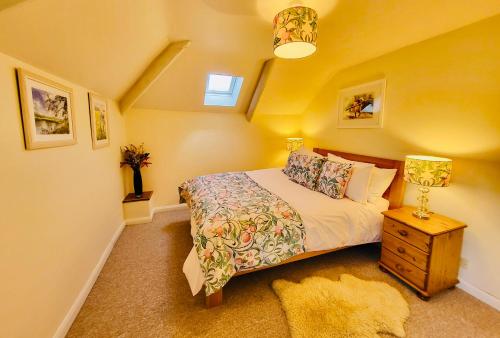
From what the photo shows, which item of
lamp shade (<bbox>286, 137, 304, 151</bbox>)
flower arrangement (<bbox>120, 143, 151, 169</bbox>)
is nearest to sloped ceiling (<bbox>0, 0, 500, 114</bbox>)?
flower arrangement (<bbox>120, 143, 151, 169</bbox>)

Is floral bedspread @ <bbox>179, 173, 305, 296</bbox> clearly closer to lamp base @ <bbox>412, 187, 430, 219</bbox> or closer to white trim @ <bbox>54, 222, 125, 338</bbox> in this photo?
white trim @ <bbox>54, 222, 125, 338</bbox>

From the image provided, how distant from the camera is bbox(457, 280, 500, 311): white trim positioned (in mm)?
1706

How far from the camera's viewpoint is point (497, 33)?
1.63 m

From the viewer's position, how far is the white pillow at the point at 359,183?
2.30m

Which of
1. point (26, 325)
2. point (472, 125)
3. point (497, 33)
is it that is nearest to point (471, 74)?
point (497, 33)

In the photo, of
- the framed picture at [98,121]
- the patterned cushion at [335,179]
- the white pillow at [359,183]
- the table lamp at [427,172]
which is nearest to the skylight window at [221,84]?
the framed picture at [98,121]

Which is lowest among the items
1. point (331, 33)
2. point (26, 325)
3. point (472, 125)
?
point (26, 325)

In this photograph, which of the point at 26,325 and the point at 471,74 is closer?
the point at 26,325

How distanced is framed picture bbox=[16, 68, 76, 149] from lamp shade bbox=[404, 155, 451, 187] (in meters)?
2.73

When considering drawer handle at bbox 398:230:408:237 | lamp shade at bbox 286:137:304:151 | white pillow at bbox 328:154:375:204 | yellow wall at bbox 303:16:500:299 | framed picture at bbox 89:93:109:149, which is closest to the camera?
yellow wall at bbox 303:16:500:299

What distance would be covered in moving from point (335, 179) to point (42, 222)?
2.49 meters

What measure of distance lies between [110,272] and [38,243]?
3.26ft

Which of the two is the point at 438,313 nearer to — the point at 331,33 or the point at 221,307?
the point at 221,307

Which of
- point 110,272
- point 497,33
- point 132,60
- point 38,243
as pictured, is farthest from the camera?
point 132,60
